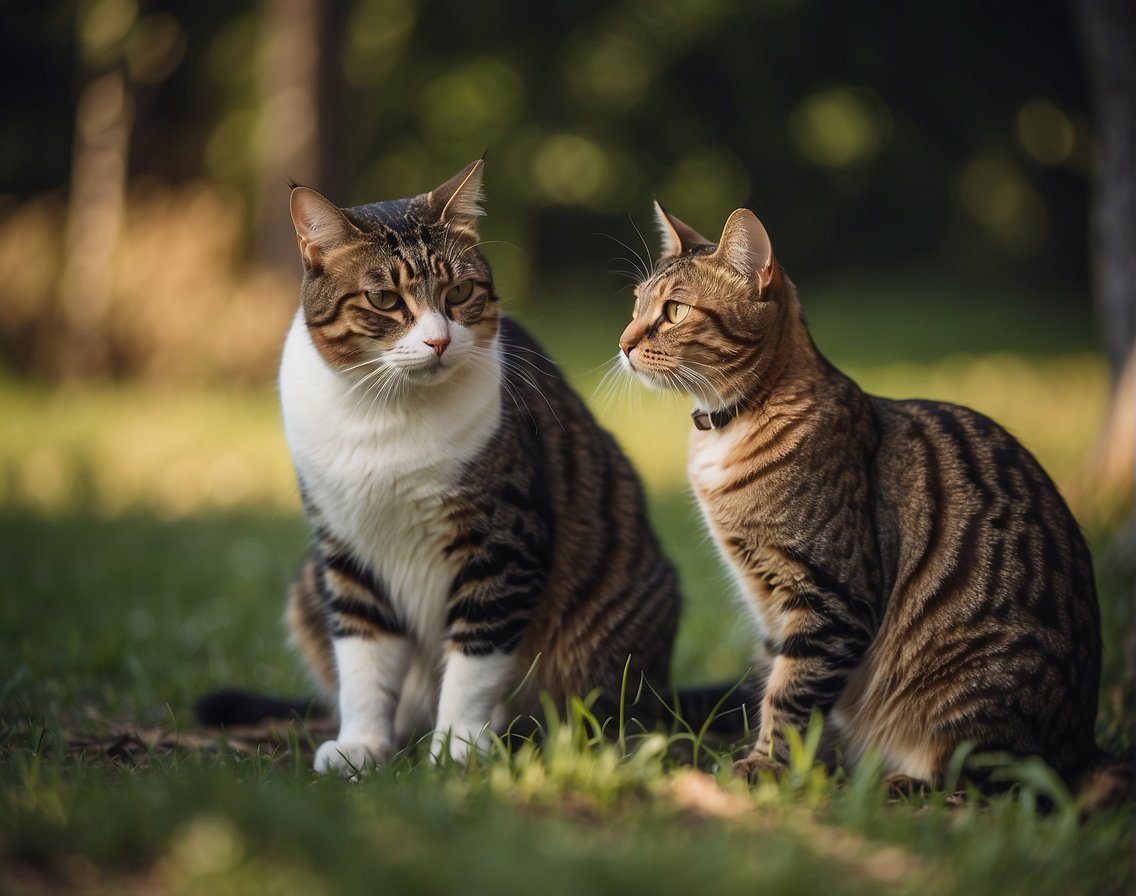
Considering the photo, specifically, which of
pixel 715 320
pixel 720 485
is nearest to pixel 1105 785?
pixel 720 485

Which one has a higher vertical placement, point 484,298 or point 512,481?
point 484,298

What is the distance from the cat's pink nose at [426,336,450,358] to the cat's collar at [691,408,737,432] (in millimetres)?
692

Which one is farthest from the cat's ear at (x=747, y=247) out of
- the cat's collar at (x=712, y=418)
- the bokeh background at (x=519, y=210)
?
the bokeh background at (x=519, y=210)

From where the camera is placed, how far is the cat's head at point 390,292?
9.52 feet

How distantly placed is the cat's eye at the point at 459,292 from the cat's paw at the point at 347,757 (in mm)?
1199

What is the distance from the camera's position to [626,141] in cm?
1686

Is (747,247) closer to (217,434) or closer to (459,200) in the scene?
(459,200)

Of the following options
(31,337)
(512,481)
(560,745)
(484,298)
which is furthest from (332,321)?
(31,337)

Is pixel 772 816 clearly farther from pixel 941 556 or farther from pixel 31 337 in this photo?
pixel 31 337

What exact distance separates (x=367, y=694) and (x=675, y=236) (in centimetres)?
151

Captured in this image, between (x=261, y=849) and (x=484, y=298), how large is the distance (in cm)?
167

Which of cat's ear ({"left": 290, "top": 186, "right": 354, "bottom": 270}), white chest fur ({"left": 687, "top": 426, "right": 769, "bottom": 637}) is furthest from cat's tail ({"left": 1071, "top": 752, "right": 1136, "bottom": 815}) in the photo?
cat's ear ({"left": 290, "top": 186, "right": 354, "bottom": 270})

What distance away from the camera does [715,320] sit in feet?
9.57

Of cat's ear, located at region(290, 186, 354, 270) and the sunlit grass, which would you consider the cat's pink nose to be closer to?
cat's ear, located at region(290, 186, 354, 270)
